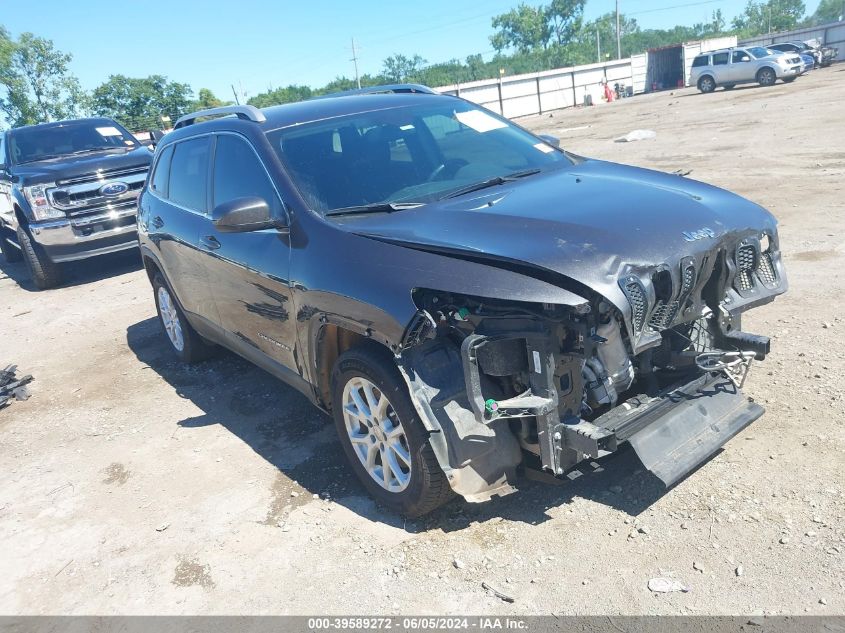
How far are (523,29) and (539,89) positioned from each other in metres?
59.0

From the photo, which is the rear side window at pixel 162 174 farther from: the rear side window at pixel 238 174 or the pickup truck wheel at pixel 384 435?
the pickup truck wheel at pixel 384 435

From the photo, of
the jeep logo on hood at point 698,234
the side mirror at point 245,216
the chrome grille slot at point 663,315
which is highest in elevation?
the side mirror at point 245,216

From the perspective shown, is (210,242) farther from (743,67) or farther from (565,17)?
(565,17)

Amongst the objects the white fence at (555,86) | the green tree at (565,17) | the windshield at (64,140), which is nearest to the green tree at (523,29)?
the green tree at (565,17)

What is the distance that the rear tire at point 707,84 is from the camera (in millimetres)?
32156

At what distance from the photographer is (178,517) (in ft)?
12.6

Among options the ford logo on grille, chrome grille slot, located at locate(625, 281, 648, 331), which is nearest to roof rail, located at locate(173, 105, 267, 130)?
chrome grille slot, located at locate(625, 281, 648, 331)

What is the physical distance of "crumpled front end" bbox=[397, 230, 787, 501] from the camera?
9.20 ft

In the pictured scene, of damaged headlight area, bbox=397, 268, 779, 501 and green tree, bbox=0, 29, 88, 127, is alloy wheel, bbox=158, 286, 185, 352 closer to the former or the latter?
damaged headlight area, bbox=397, 268, 779, 501

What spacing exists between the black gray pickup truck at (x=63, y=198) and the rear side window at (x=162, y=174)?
14.7 feet

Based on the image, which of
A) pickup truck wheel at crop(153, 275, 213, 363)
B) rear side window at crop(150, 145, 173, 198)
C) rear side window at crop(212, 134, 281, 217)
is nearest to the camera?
rear side window at crop(212, 134, 281, 217)

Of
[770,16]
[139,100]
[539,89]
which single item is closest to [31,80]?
[139,100]

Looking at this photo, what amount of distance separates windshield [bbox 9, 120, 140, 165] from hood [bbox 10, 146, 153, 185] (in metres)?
0.26

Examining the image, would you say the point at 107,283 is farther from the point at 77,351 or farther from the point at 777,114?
the point at 777,114
